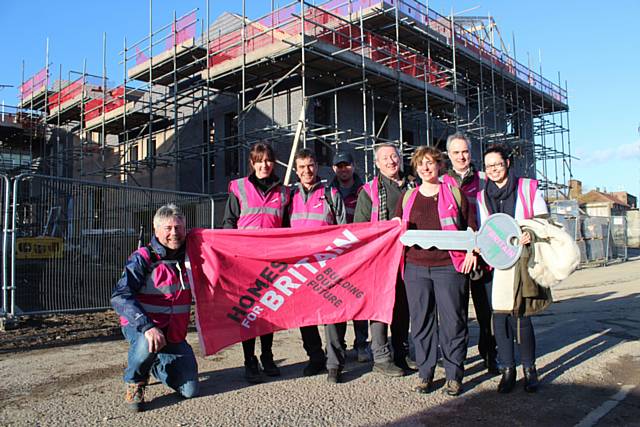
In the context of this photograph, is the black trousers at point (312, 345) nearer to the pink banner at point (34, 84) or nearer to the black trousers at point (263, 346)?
the black trousers at point (263, 346)

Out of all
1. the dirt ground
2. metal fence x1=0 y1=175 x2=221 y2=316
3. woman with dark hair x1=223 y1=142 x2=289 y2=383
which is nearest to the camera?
woman with dark hair x1=223 y1=142 x2=289 y2=383

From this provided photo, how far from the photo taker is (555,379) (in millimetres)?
4594

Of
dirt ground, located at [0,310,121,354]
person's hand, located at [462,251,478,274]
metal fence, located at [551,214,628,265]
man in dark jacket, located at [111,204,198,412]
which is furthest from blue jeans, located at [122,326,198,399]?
metal fence, located at [551,214,628,265]

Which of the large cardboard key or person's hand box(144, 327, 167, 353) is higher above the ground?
the large cardboard key

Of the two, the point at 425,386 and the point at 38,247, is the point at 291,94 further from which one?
the point at 425,386

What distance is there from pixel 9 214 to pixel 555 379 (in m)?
7.44

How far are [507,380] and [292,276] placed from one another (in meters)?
1.98

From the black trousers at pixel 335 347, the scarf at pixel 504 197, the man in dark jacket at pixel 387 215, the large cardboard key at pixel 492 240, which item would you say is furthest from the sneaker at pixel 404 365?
the scarf at pixel 504 197

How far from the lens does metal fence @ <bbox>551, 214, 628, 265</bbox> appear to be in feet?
61.1

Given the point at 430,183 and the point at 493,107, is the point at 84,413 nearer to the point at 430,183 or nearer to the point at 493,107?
the point at 430,183

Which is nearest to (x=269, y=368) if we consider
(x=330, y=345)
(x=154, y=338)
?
(x=330, y=345)

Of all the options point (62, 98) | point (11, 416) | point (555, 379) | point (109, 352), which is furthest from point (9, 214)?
point (62, 98)

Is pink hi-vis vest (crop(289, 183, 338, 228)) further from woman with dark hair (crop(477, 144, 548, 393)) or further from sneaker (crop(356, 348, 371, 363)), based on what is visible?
sneaker (crop(356, 348, 371, 363))

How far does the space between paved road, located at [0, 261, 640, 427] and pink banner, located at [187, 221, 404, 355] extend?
1.81 feet
